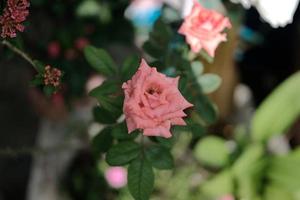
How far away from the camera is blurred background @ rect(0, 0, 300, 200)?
1.91 meters

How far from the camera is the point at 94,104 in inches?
88.4

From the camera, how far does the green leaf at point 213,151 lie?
6.70ft

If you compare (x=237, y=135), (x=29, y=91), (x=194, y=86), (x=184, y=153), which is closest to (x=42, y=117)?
(x=29, y=91)

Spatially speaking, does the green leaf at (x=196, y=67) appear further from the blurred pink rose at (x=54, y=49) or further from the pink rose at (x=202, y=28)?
the blurred pink rose at (x=54, y=49)

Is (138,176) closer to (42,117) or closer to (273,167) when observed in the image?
(273,167)

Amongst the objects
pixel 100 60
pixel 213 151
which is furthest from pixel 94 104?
pixel 100 60

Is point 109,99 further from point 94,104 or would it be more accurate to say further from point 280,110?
point 94,104

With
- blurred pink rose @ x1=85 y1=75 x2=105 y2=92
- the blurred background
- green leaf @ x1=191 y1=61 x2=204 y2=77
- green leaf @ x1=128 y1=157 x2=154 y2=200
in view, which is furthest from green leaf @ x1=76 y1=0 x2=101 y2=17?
green leaf @ x1=128 y1=157 x2=154 y2=200

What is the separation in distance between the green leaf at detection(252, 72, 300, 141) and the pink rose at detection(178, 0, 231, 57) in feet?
2.45

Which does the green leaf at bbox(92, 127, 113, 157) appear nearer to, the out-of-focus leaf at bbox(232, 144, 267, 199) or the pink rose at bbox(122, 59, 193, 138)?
the pink rose at bbox(122, 59, 193, 138)

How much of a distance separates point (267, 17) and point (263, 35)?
5.29 feet

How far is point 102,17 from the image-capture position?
1925mm

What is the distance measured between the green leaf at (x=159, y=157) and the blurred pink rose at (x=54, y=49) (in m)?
0.77

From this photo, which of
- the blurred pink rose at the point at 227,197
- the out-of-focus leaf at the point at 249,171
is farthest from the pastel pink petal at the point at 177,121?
the blurred pink rose at the point at 227,197
